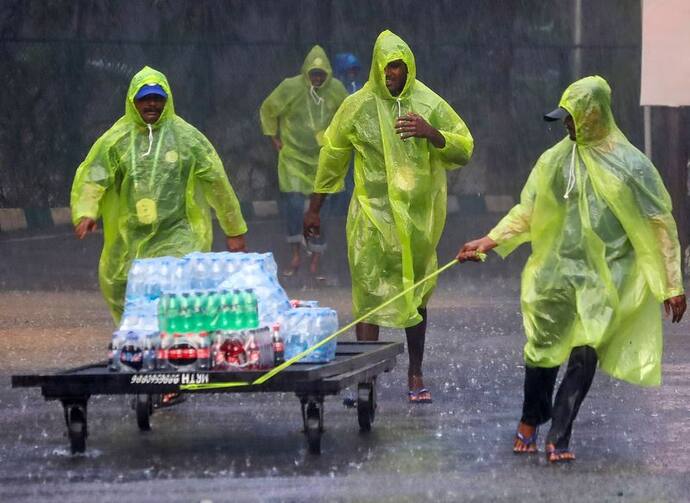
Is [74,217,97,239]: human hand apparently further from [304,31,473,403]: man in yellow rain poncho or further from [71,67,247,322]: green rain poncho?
[304,31,473,403]: man in yellow rain poncho

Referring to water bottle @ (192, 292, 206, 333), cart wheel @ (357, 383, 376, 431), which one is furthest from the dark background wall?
water bottle @ (192, 292, 206, 333)

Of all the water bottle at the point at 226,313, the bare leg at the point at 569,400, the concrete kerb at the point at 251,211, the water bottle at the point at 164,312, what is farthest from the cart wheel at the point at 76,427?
the concrete kerb at the point at 251,211

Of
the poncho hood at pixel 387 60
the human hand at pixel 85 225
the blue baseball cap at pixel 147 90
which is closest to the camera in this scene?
the human hand at pixel 85 225

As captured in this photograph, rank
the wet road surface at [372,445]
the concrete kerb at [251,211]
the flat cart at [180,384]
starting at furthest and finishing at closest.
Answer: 1. the concrete kerb at [251,211]
2. the flat cart at [180,384]
3. the wet road surface at [372,445]

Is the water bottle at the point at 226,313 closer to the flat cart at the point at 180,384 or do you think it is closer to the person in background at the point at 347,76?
the flat cart at the point at 180,384

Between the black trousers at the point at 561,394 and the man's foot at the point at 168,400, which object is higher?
the black trousers at the point at 561,394

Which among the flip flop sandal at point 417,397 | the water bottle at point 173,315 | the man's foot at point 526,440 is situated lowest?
the flip flop sandal at point 417,397

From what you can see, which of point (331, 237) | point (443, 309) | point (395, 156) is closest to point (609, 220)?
point (395, 156)

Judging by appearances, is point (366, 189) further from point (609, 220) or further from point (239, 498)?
point (239, 498)

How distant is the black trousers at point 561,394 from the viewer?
936 centimetres

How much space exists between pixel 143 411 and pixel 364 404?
1.04m

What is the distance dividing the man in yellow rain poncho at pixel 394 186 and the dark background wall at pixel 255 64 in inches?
485

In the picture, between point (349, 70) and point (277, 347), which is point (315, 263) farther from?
point (277, 347)

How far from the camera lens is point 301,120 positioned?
1873cm
